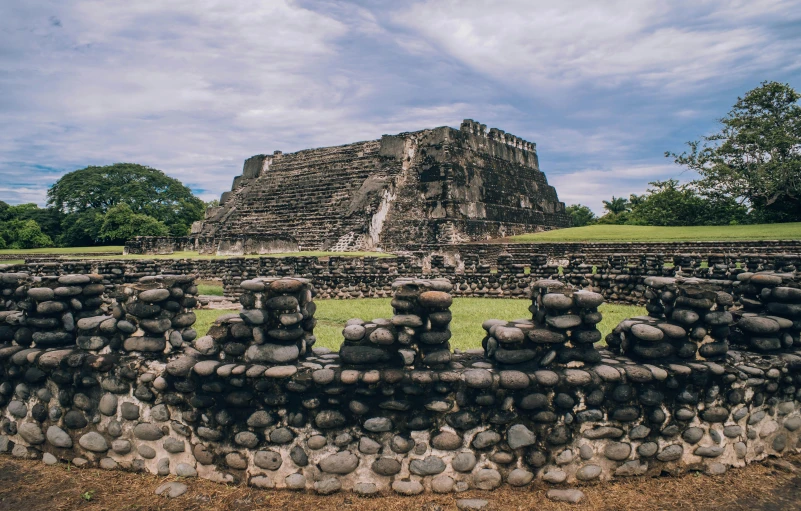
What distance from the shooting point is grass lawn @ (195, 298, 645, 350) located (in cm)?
697

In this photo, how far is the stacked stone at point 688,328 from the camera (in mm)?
3969

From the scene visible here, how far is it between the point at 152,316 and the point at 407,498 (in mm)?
2628

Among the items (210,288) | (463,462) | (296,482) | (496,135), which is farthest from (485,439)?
(496,135)

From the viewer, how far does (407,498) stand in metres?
3.58

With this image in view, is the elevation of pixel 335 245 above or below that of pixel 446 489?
above

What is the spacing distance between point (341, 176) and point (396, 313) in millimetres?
24283

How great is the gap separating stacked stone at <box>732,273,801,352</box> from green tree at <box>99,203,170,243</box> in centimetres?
4382

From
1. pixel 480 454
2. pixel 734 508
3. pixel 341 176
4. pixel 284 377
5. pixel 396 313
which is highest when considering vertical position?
pixel 341 176

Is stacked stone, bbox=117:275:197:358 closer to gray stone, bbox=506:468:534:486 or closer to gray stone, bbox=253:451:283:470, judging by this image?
gray stone, bbox=253:451:283:470

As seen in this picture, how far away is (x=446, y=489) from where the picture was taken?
3.62 metres

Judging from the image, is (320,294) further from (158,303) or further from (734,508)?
(734,508)

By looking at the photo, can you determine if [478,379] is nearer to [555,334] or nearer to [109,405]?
[555,334]

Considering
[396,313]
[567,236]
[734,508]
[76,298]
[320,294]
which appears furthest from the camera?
[567,236]

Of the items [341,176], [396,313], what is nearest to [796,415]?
[396,313]
